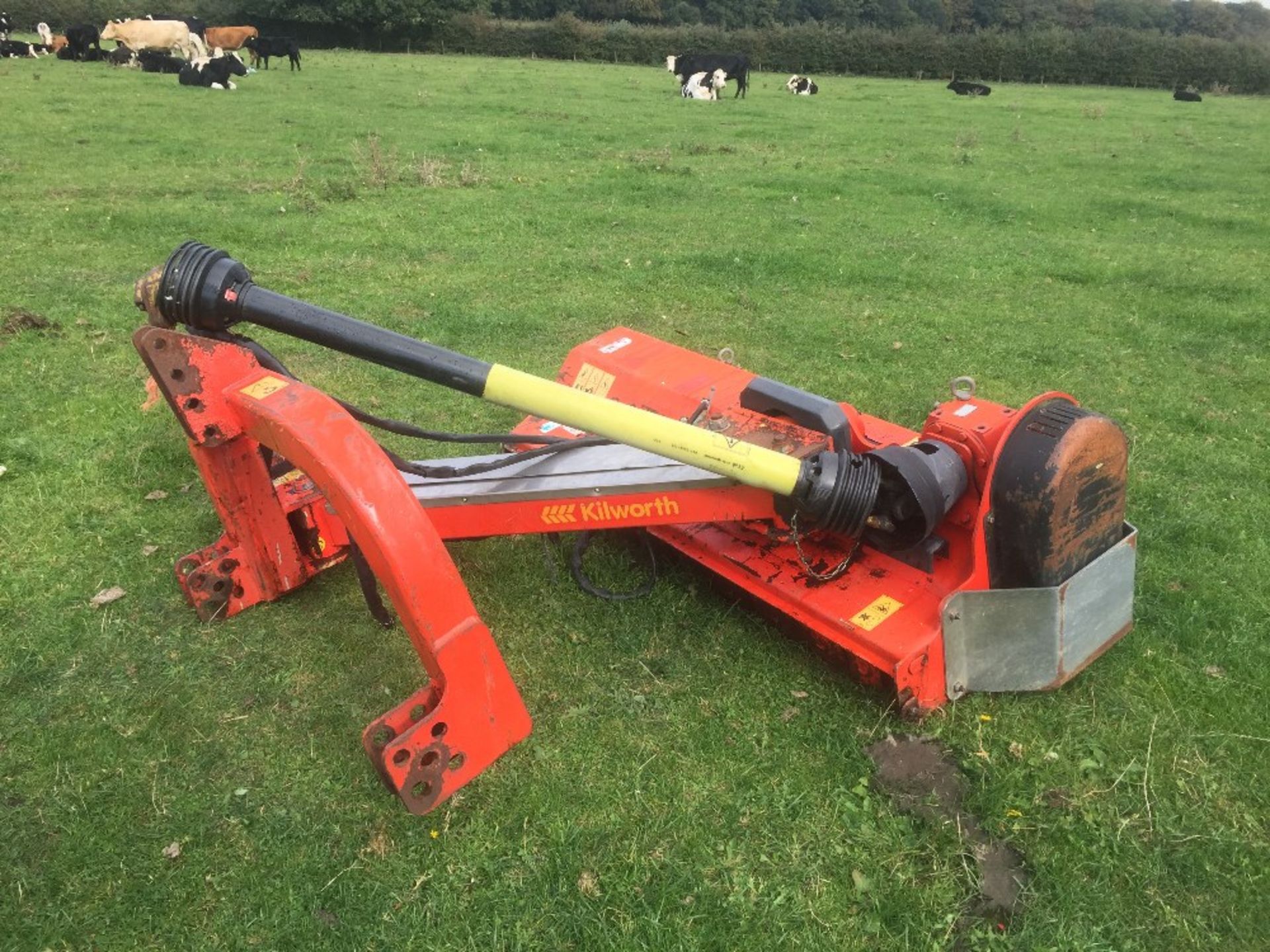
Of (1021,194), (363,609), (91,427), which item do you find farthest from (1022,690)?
(1021,194)

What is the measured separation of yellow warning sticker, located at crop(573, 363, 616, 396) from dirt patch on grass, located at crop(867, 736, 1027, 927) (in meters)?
1.89

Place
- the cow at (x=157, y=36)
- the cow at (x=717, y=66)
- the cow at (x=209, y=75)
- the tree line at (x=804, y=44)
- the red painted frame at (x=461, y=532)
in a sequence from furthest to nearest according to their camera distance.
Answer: the tree line at (x=804, y=44), the cow at (x=717, y=66), the cow at (x=157, y=36), the cow at (x=209, y=75), the red painted frame at (x=461, y=532)

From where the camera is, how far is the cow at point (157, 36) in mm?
26828

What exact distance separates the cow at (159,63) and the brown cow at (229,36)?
5420mm

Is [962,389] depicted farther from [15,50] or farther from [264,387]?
[15,50]

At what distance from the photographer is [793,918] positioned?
8.20ft

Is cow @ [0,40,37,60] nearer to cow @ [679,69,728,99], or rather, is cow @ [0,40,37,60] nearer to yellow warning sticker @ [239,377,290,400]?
cow @ [679,69,728,99]

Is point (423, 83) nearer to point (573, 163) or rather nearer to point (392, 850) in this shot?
point (573, 163)

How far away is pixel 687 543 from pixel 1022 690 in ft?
4.23

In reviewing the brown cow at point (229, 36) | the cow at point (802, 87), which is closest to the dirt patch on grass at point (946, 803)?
the cow at point (802, 87)

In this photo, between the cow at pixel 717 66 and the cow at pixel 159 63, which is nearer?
the cow at pixel 159 63

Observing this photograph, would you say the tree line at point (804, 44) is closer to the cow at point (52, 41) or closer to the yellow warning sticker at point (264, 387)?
the cow at point (52, 41)

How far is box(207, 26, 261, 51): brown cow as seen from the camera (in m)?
30.3

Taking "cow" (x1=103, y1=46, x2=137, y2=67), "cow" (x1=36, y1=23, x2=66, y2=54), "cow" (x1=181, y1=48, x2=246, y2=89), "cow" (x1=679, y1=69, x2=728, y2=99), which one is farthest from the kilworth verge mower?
"cow" (x1=36, y1=23, x2=66, y2=54)
